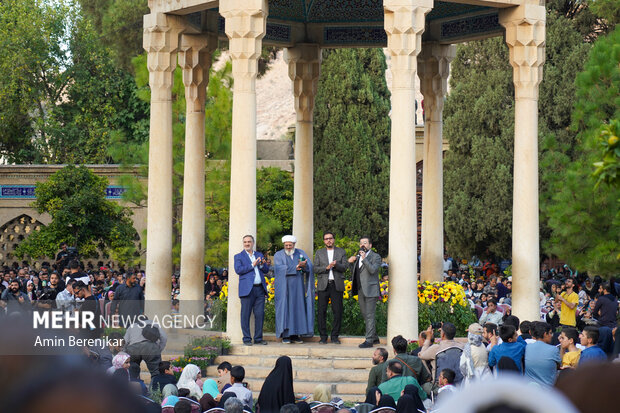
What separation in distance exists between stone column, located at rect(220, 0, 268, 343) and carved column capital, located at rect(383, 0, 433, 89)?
1883 millimetres

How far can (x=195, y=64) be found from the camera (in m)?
18.3

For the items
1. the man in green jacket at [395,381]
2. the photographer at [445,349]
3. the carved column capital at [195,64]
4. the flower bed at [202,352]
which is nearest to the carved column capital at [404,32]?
the flower bed at [202,352]

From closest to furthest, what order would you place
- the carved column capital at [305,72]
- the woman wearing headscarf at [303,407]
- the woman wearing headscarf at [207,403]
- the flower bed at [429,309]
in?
the woman wearing headscarf at [303,407]
the woman wearing headscarf at [207,403]
the flower bed at [429,309]
the carved column capital at [305,72]

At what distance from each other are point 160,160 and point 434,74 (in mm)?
5689

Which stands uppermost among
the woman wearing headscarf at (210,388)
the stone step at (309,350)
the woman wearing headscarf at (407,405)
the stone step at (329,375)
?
the woman wearing headscarf at (407,405)

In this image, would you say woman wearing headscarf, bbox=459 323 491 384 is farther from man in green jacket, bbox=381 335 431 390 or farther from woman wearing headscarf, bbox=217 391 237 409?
woman wearing headscarf, bbox=217 391 237 409

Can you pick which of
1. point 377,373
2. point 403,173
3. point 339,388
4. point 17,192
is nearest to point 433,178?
point 403,173

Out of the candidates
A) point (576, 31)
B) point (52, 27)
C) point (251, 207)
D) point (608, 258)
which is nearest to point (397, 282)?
point (251, 207)

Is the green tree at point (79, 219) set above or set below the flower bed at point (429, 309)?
above

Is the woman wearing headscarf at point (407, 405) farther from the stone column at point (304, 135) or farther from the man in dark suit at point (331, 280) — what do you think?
the stone column at point (304, 135)

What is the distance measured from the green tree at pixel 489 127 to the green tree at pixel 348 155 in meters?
2.45

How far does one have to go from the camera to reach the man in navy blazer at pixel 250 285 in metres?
14.6

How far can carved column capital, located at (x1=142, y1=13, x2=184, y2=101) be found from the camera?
1686 cm

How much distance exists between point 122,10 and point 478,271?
51.2ft
